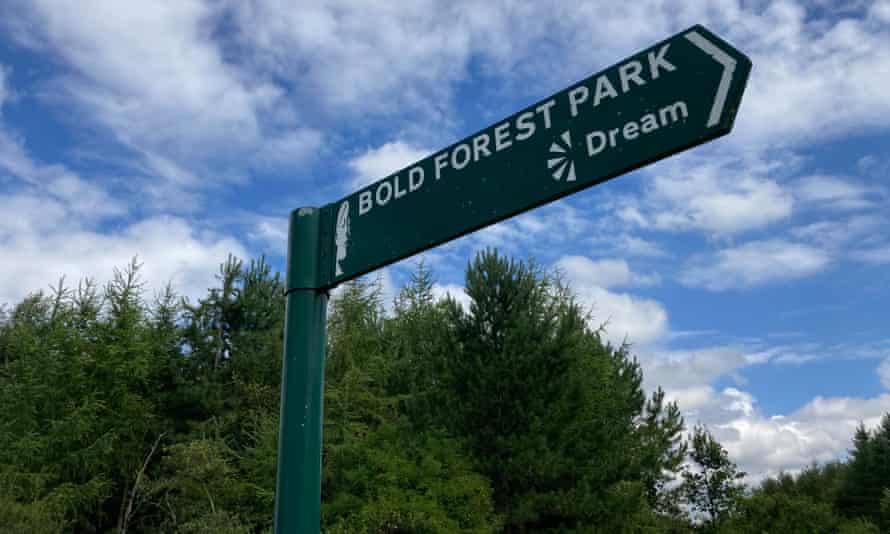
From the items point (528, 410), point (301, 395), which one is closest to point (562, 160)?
point (301, 395)

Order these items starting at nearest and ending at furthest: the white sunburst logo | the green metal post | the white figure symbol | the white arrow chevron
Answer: the white arrow chevron → the white sunburst logo → the green metal post → the white figure symbol

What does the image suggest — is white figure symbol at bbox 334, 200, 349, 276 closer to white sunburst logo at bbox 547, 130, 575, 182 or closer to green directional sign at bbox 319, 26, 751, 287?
green directional sign at bbox 319, 26, 751, 287

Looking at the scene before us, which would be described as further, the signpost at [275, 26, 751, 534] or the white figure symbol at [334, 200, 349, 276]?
the white figure symbol at [334, 200, 349, 276]

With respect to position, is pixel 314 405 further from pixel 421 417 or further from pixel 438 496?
pixel 421 417

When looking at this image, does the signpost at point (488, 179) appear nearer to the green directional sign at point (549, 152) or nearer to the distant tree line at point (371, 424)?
the green directional sign at point (549, 152)

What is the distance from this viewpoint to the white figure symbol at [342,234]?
8.59 ft

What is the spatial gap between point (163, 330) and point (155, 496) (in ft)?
20.3

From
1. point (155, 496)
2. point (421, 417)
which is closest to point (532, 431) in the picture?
point (421, 417)

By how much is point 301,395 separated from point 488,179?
98 cm

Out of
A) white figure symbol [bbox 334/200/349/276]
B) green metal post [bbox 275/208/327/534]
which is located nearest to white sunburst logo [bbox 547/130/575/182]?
white figure symbol [bbox 334/200/349/276]

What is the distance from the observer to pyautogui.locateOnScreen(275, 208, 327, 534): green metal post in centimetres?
230

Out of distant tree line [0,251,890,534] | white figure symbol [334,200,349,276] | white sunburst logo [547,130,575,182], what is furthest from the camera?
distant tree line [0,251,890,534]

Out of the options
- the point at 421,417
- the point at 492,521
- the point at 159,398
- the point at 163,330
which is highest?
the point at 163,330

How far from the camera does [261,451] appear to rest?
18.8m
